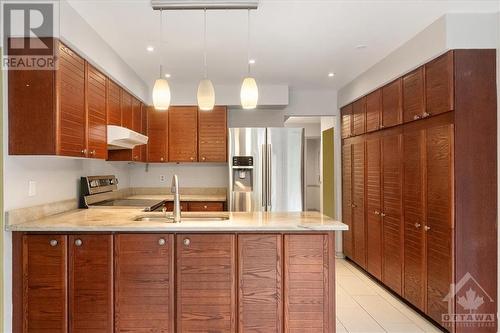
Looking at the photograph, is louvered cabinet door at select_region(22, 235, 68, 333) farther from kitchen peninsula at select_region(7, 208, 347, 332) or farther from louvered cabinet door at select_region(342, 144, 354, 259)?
louvered cabinet door at select_region(342, 144, 354, 259)

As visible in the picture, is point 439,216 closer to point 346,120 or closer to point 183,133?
point 346,120

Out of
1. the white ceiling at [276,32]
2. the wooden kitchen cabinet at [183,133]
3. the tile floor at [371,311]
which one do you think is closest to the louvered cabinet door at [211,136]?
the wooden kitchen cabinet at [183,133]

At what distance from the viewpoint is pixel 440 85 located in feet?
9.00

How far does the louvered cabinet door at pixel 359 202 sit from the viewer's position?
431 centimetres

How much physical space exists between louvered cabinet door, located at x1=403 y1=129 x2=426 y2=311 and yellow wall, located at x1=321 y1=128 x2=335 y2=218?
2.56 m

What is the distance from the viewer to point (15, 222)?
7.54 ft

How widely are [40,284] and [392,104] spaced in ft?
11.4

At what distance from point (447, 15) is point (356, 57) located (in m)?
1.12

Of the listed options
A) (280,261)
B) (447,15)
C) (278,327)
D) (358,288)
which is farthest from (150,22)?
(358,288)

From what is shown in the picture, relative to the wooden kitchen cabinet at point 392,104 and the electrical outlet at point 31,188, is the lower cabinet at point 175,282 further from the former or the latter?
the wooden kitchen cabinet at point 392,104

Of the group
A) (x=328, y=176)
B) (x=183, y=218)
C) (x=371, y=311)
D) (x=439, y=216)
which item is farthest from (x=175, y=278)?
(x=328, y=176)

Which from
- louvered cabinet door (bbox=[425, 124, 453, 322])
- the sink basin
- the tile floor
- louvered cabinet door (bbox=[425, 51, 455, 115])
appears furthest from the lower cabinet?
louvered cabinet door (bbox=[425, 51, 455, 115])

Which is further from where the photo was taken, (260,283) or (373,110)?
(373,110)

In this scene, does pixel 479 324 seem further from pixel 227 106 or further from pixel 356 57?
pixel 227 106
